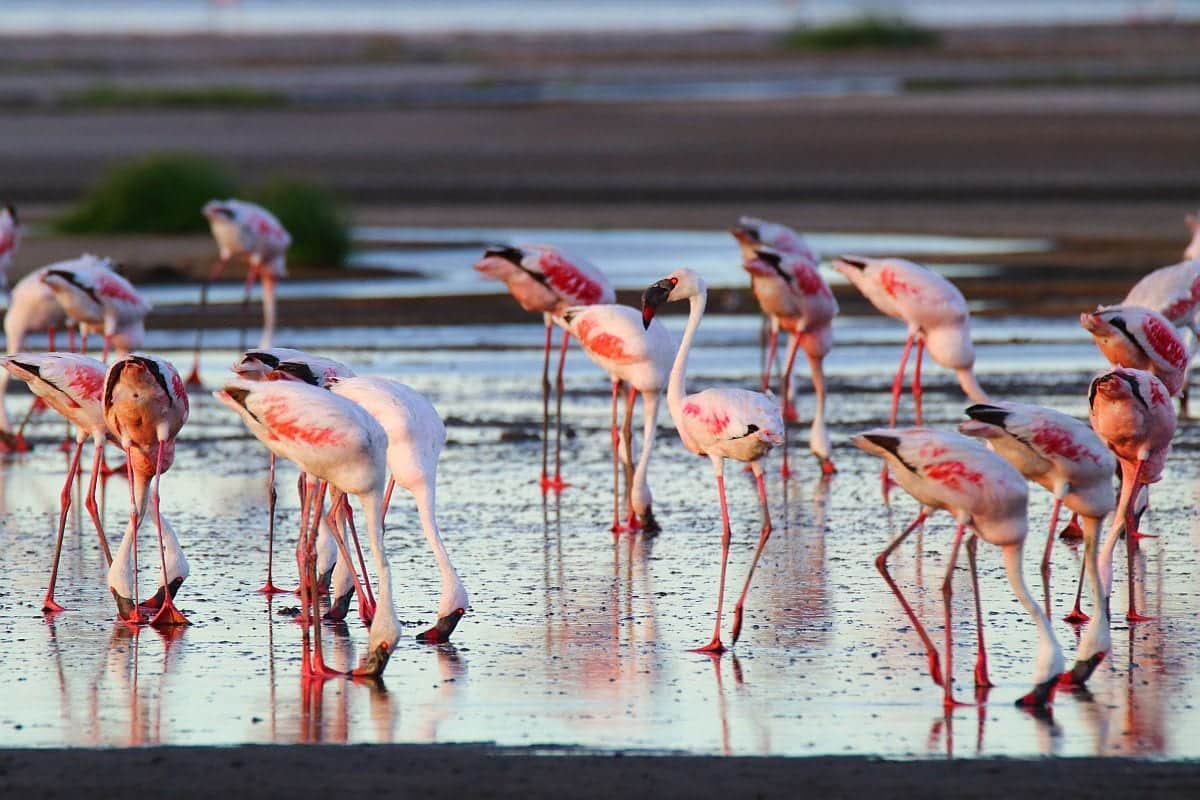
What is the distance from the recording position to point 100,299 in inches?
457

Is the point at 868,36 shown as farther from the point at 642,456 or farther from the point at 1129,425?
the point at 1129,425

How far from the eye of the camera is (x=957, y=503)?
683 centimetres

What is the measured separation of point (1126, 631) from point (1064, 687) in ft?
3.07

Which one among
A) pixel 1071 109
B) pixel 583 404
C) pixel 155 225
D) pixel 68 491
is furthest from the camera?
pixel 1071 109

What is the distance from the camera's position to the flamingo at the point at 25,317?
39.0 ft

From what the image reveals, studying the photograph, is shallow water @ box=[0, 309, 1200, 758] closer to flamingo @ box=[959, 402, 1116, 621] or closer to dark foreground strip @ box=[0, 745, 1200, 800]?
dark foreground strip @ box=[0, 745, 1200, 800]

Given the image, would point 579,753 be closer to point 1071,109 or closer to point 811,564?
point 811,564

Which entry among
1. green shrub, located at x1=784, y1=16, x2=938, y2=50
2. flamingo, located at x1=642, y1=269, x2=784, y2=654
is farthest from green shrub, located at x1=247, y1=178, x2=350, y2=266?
green shrub, located at x1=784, y1=16, x2=938, y2=50

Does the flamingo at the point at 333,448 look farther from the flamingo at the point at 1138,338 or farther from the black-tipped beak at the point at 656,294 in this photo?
the flamingo at the point at 1138,338

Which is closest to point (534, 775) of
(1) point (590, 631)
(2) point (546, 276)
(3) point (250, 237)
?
(1) point (590, 631)

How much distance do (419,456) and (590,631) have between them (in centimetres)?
91

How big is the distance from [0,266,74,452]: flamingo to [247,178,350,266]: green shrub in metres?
8.25

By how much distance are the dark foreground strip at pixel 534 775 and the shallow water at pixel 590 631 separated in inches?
7.2

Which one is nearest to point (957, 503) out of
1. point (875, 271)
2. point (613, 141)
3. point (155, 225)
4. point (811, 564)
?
point (811, 564)
